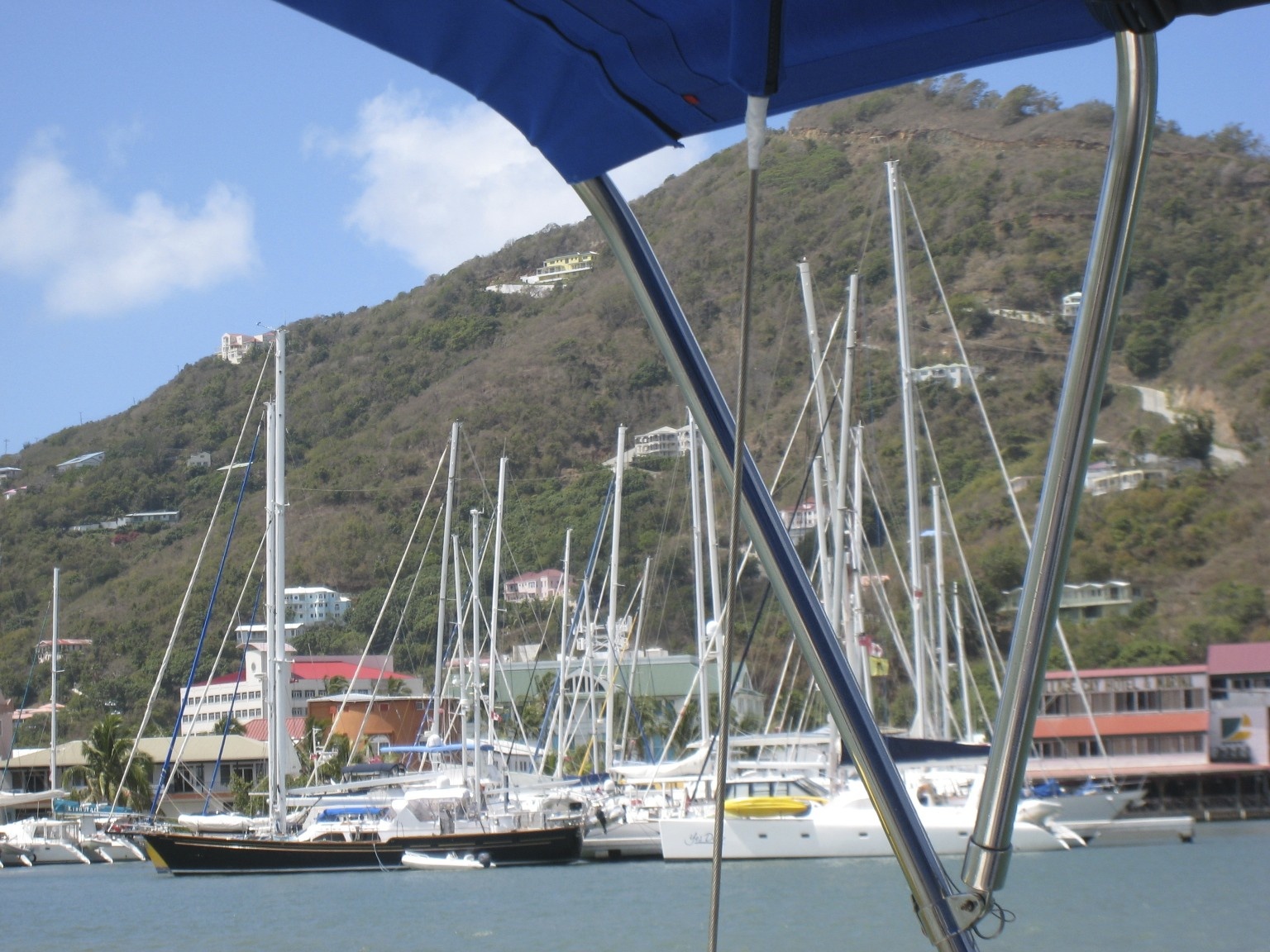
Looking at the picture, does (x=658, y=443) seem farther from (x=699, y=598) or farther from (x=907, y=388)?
(x=907, y=388)

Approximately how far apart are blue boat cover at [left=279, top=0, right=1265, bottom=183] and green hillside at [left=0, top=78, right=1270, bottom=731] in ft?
166

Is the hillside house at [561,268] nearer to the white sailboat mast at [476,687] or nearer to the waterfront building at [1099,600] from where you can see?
the waterfront building at [1099,600]

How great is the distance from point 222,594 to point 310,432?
34.8 meters

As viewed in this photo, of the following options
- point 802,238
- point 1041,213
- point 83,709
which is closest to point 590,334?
point 802,238

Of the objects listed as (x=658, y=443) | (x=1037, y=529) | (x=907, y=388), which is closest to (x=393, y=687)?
(x=658, y=443)

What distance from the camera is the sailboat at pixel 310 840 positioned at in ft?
87.0

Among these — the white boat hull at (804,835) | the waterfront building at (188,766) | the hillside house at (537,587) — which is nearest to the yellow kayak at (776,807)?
the white boat hull at (804,835)

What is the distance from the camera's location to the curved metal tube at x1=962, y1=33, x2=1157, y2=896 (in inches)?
77.1

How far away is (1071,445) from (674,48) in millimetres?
857

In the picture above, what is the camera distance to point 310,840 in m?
27.0

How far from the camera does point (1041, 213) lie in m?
106

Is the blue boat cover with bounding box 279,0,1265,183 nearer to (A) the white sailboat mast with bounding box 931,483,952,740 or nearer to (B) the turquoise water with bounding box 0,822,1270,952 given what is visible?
(B) the turquoise water with bounding box 0,822,1270,952

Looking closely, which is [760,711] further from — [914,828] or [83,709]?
[914,828]

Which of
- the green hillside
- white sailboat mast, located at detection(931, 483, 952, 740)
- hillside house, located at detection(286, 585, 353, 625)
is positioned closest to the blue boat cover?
white sailboat mast, located at detection(931, 483, 952, 740)
